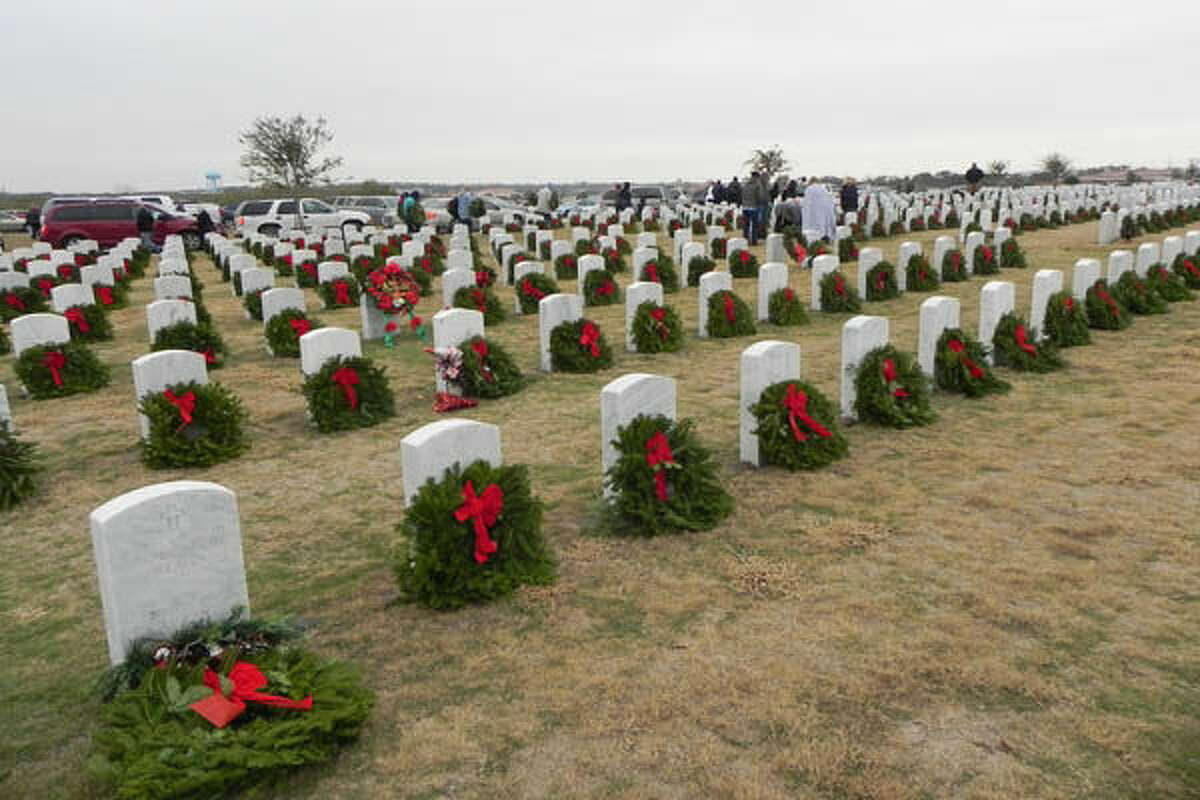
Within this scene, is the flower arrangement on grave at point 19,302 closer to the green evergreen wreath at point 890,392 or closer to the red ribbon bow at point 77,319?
the red ribbon bow at point 77,319

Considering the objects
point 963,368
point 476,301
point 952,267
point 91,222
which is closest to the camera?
point 963,368

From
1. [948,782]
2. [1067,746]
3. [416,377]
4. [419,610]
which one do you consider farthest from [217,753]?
[416,377]

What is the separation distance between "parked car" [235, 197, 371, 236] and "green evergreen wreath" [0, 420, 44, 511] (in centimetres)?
2462

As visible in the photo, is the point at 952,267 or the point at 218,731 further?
the point at 952,267

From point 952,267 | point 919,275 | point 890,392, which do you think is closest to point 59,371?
point 890,392

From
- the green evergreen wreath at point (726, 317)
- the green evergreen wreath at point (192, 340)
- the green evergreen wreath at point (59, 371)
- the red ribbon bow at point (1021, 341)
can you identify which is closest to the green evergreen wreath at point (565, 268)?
the green evergreen wreath at point (726, 317)

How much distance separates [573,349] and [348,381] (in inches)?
109

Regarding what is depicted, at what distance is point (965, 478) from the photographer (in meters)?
6.46

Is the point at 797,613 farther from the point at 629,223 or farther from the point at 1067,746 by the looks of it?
the point at 629,223

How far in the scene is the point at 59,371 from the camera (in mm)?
9641

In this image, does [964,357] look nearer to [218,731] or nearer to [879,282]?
[879,282]

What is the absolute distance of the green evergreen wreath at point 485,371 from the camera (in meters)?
9.00

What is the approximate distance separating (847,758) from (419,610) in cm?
228

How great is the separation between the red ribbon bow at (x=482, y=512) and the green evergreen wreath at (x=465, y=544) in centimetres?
1
